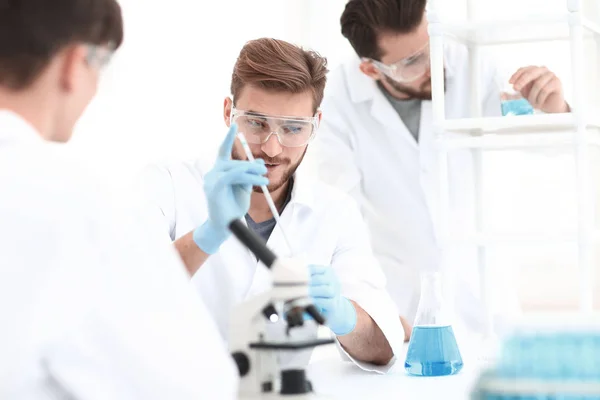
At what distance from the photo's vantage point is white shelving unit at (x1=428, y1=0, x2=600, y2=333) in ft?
6.77

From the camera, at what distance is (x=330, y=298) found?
5.86 ft

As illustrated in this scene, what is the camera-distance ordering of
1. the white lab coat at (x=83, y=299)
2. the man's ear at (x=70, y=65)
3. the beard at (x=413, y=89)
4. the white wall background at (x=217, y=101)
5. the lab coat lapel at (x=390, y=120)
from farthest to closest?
the white wall background at (x=217, y=101) < the lab coat lapel at (x=390, y=120) < the beard at (x=413, y=89) < the man's ear at (x=70, y=65) < the white lab coat at (x=83, y=299)

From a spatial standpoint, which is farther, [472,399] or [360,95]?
[360,95]

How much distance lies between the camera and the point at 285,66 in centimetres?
219

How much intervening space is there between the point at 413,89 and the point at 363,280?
93 centimetres

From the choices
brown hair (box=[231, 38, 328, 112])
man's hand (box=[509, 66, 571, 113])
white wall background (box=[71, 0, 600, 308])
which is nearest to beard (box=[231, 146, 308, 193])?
brown hair (box=[231, 38, 328, 112])

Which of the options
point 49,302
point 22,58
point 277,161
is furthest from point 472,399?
point 277,161

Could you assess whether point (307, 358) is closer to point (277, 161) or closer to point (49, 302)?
point (277, 161)

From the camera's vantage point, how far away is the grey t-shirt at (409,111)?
9.69 ft

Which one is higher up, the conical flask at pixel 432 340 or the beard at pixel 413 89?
the beard at pixel 413 89

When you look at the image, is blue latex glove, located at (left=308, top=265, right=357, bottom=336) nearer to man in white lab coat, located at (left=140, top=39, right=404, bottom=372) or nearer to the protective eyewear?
man in white lab coat, located at (left=140, top=39, right=404, bottom=372)

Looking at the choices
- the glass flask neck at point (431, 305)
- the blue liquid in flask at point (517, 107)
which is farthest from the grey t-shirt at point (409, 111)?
the glass flask neck at point (431, 305)

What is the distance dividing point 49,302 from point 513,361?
0.57m

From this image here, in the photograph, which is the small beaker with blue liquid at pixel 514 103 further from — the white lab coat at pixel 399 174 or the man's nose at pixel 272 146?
the man's nose at pixel 272 146
